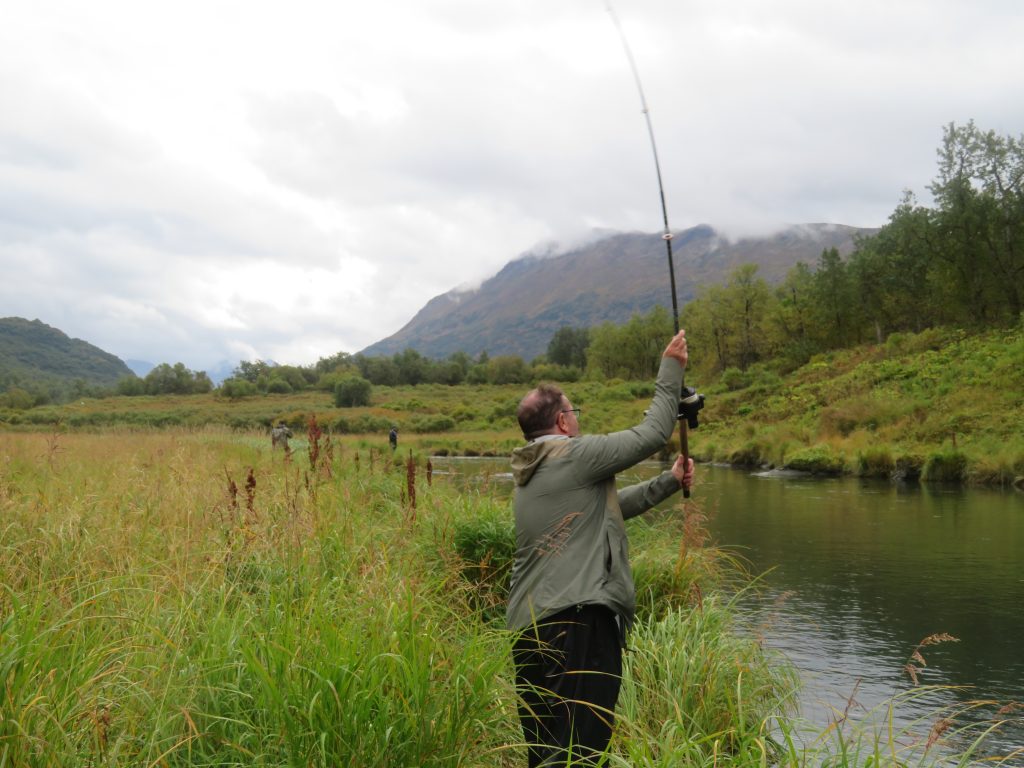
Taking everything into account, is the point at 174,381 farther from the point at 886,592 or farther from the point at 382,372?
the point at 886,592

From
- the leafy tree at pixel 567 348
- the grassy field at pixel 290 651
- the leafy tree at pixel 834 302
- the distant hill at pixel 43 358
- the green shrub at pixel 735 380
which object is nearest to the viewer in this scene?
the grassy field at pixel 290 651

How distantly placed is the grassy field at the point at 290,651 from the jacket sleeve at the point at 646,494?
0.86 meters

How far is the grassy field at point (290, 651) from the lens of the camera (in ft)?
8.48

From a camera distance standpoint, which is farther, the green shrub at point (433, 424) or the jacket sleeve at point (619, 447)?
the green shrub at point (433, 424)

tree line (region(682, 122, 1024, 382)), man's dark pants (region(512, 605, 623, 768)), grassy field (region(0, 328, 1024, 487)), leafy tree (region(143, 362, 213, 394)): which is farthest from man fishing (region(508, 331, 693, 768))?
leafy tree (region(143, 362, 213, 394))

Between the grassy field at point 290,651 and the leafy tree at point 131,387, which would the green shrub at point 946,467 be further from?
the leafy tree at point 131,387

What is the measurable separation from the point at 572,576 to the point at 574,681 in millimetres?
398

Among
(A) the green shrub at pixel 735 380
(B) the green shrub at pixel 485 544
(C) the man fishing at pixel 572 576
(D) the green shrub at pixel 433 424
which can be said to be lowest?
(D) the green shrub at pixel 433 424

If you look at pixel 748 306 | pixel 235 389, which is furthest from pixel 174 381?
pixel 748 306

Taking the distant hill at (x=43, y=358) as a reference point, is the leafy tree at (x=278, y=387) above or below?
below

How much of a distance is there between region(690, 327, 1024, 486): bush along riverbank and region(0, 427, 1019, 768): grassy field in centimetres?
2007

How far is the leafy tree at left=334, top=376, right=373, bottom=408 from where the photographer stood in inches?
3514

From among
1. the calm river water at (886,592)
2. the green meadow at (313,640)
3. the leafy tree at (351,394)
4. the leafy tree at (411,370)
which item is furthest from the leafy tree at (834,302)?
the leafy tree at (411,370)

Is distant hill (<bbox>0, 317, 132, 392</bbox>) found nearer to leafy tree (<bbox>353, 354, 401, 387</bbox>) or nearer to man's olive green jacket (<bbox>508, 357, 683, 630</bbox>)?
leafy tree (<bbox>353, 354, 401, 387</bbox>)
